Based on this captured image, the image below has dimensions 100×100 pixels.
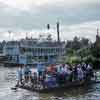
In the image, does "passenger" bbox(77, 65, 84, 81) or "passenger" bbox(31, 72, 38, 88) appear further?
"passenger" bbox(77, 65, 84, 81)

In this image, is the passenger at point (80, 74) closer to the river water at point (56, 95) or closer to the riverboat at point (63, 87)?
the riverboat at point (63, 87)

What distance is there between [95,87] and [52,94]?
5.11m

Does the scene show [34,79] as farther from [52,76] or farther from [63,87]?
[63,87]

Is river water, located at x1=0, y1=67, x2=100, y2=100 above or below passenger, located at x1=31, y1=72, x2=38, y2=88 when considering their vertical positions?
below

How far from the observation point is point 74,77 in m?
30.2

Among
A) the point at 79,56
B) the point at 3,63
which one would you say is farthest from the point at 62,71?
the point at 3,63

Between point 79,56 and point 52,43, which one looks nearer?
point 79,56

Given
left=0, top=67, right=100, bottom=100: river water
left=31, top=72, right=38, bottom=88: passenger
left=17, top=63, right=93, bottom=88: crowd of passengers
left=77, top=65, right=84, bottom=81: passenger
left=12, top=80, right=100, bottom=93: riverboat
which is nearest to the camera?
left=0, top=67, right=100, bottom=100: river water

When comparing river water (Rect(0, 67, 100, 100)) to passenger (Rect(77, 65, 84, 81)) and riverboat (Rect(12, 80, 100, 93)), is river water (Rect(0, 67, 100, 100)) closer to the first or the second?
riverboat (Rect(12, 80, 100, 93))

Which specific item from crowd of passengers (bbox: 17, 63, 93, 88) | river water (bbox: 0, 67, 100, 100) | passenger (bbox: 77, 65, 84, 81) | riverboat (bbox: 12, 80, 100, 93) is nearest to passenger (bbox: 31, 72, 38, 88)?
crowd of passengers (bbox: 17, 63, 93, 88)

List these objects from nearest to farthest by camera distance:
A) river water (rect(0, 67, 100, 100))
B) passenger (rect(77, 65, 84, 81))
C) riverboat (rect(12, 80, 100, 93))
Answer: river water (rect(0, 67, 100, 100))
riverboat (rect(12, 80, 100, 93))
passenger (rect(77, 65, 84, 81))

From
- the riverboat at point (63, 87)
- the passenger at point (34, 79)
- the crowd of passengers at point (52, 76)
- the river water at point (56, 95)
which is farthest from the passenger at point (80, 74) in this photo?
the passenger at point (34, 79)

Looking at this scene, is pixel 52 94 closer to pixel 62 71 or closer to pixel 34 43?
pixel 62 71

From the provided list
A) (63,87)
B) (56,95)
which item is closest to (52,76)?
(63,87)
